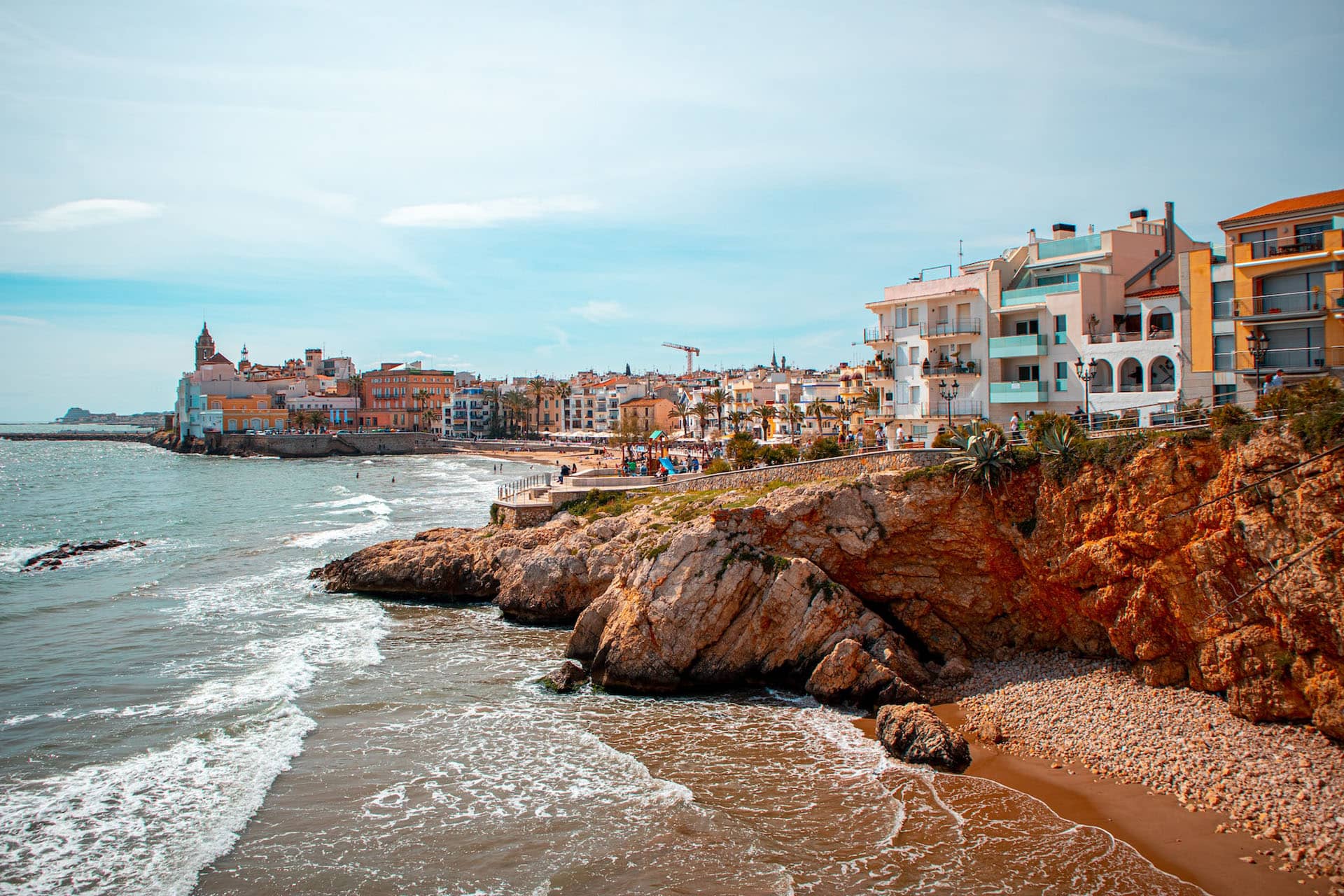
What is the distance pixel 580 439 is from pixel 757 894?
388ft

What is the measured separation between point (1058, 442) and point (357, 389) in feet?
527

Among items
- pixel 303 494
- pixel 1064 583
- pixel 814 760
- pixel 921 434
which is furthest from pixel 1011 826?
pixel 303 494

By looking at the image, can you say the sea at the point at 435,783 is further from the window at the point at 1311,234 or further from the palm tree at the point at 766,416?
the palm tree at the point at 766,416

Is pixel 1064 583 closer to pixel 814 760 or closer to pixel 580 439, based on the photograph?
pixel 814 760

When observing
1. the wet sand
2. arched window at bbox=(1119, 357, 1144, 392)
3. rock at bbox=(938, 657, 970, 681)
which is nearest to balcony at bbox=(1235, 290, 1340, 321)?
arched window at bbox=(1119, 357, 1144, 392)

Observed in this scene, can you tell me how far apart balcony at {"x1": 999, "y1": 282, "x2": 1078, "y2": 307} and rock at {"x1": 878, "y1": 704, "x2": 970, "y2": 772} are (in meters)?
20.6

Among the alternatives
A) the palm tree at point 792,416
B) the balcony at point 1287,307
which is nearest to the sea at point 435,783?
the balcony at point 1287,307

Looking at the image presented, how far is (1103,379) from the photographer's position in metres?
32.2

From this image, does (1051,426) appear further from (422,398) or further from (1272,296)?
(422,398)

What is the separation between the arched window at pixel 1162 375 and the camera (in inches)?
1167

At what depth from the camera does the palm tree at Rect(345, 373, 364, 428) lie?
161750 millimetres

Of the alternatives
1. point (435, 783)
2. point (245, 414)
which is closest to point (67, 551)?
point (435, 783)

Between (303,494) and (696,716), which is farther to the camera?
(303,494)

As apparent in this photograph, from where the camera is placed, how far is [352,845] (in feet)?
51.6
